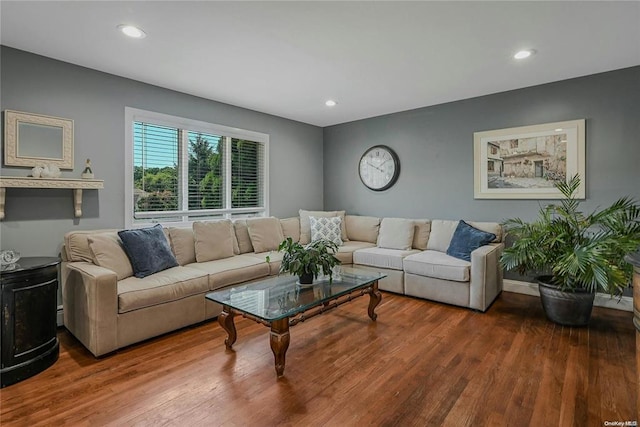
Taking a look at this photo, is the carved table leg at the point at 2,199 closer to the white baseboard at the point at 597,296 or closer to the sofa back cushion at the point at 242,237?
the sofa back cushion at the point at 242,237

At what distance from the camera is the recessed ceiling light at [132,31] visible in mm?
2414

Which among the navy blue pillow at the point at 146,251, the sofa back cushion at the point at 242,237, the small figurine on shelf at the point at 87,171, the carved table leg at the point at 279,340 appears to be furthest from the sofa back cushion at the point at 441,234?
the small figurine on shelf at the point at 87,171

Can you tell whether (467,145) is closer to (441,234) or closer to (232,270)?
(441,234)

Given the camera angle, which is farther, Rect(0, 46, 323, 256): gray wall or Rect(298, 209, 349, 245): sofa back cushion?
Rect(298, 209, 349, 245): sofa back cushion

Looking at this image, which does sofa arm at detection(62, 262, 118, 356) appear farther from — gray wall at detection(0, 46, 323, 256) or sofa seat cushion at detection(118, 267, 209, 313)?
gray wall at detection(0, 46, 323, 256)

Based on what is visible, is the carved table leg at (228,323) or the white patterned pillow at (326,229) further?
the white patterned pillow at (326,229)

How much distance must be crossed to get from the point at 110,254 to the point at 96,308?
60 centimetres

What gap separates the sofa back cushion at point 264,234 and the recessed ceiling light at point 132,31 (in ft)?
7.65

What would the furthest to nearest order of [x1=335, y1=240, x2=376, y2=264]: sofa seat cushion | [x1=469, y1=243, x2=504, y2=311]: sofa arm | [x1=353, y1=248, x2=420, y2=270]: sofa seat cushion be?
[x1=335, y1=240, x2=376, y2=264]: sofa seat cushion
[x1=353, y1=248, x2=420, y2=270]: sofa seat cushion
[x1=469, y1=243, x2=504, y2=311]: sofa arm

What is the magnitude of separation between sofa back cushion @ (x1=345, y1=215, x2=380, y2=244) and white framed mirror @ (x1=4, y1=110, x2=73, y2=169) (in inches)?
141

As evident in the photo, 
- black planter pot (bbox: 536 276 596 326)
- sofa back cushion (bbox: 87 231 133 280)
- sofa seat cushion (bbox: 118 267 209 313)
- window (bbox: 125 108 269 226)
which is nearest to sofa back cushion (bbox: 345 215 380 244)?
window (bbox: 125 108 269 226)

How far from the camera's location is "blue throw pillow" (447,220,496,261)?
368cm

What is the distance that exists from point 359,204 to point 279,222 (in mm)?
1554

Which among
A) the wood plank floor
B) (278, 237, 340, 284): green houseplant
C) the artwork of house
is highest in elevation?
the artwork of house
